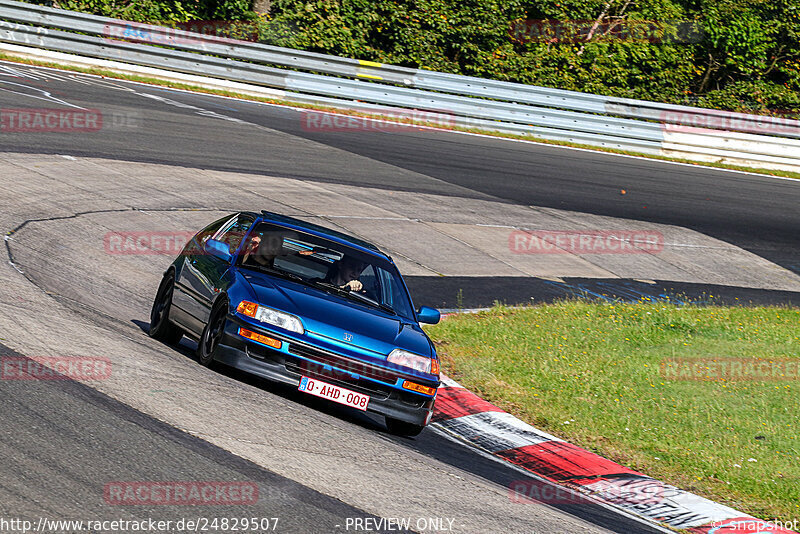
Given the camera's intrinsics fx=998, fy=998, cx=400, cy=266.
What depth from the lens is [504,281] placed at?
1586cm

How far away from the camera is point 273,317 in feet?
25.1

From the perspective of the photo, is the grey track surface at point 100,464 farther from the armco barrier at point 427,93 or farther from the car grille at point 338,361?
the armco barrier at point 427,93

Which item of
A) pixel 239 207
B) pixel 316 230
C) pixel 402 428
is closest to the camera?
pixel 402 428

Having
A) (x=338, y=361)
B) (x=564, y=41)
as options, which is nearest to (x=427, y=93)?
(x=564, y=41)

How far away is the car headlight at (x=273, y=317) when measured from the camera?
765 cm

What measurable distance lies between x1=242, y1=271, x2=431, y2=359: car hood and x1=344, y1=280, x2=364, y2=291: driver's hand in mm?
342

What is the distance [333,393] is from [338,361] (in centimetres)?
25

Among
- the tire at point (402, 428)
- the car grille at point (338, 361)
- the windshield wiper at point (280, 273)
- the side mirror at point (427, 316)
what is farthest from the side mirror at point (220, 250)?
the tire at point (402, 428)

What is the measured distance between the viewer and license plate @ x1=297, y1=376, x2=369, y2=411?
7.62m

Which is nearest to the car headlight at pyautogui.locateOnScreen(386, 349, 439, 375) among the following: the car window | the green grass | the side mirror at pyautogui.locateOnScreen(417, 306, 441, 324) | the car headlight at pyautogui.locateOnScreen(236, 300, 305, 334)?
the car headlight at pyautogui.locateOnScreen(236, 300, 305, 334)

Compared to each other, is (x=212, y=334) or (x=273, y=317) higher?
(x=273, y=317)

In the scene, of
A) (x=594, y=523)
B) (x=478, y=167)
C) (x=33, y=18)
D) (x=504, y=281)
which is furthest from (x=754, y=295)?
(x=33, y=18)

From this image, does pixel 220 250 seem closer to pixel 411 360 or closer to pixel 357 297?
pixel 357 297

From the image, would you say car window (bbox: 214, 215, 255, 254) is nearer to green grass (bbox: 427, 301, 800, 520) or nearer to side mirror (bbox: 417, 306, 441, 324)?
side mirror (bbox: 417, 306, 441, 324)
